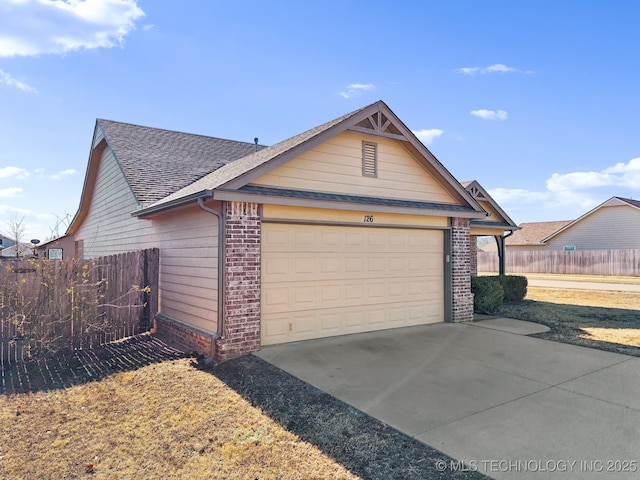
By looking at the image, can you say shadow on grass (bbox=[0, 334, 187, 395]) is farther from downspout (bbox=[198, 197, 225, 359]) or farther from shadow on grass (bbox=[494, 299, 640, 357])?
shadow on grass (bbox=[494, 299, 640, 357])

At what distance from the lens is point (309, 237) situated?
7.90 metres

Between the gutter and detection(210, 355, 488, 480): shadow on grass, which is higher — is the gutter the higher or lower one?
the higher one

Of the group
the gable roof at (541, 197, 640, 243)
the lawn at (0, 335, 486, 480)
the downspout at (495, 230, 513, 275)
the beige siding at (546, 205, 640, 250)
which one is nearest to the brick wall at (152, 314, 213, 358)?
the lawn at (0, 335, 486, 480)

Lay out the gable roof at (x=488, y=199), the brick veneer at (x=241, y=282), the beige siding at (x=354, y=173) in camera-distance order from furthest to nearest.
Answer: the gable roof at (x=488, y=199)
the beige siding at (x=354, y=173)
the brick veneer at (x=241, y=282)

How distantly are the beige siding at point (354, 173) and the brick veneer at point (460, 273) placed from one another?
91cm

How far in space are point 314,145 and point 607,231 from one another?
117 ft

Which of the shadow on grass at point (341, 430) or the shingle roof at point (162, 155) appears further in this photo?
the shingle roof at point (162, 155)

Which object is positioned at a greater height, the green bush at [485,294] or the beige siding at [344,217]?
the beige siding at [344,217]

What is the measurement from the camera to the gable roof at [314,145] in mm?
6859

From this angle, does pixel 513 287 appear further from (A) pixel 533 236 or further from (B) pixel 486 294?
(A) pixel 533 236

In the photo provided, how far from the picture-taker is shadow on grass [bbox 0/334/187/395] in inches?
230

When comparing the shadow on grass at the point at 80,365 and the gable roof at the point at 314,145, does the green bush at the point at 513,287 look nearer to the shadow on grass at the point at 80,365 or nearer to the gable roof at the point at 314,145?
the gable roof at the point at 314,145

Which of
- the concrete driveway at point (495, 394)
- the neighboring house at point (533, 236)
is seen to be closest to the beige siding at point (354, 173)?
the concrete driveway at point (495, 394)

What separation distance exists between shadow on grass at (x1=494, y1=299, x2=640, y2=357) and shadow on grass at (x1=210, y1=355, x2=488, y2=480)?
592 cm
